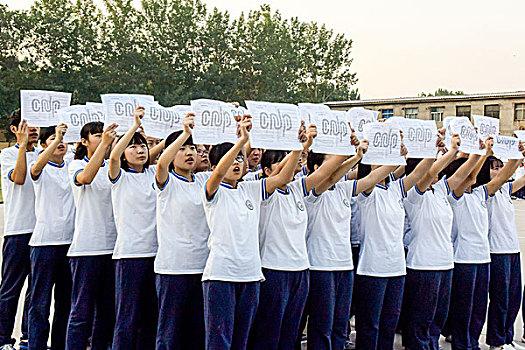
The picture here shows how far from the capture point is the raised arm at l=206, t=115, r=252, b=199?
381 centimetres

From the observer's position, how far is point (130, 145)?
4.31 metres

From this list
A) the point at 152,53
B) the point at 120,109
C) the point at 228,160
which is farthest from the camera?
the point at 152,53

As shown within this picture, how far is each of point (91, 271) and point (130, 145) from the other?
84 centimetres

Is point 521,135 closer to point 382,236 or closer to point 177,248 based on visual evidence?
point 382,236

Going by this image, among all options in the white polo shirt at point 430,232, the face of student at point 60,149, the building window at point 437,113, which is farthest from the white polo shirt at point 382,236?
the building window at point 437,113

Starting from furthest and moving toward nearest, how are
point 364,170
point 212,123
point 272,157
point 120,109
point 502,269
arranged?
1. point 502,269
2. point 364,170
3. point 272,157
4. point 120,109
5. point 212,123

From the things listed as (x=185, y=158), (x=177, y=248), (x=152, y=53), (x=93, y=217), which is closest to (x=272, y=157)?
(x=185, y=158)

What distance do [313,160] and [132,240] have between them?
1.27 metres

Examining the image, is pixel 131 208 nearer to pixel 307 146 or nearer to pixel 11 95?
pixel 307 146

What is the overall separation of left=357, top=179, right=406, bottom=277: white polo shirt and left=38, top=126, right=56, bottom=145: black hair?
226cm

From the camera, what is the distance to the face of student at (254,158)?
503cm

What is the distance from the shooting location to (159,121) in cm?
434

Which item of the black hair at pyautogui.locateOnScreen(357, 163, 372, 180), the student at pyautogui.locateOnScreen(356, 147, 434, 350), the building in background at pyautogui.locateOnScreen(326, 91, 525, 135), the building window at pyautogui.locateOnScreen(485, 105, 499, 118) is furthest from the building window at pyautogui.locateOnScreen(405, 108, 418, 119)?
the student at pyautogui.locateOnScreen(356, 147, 434, 350)

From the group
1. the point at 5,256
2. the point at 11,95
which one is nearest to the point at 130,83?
the point at 11,95
